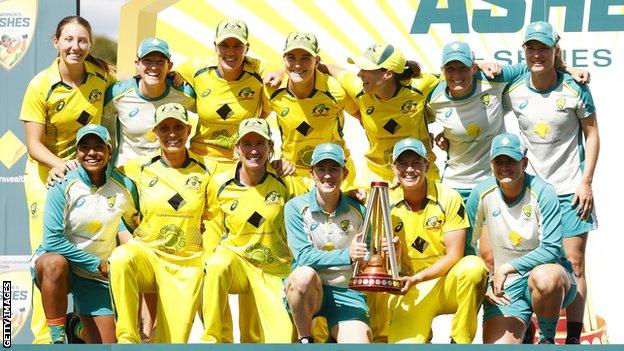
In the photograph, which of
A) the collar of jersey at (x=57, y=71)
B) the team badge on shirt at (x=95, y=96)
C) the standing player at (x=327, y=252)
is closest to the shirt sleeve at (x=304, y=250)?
the standing player at (x=327, y=252)

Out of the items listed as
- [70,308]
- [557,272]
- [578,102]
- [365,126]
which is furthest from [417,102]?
[70,308]

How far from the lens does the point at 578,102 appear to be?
790 centimetres

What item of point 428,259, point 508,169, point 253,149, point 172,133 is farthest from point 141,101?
point 508,169

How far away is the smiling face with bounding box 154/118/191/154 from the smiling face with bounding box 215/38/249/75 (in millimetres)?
594

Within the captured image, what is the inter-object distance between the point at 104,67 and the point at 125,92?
22cm

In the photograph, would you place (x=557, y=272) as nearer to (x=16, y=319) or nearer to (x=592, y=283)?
(x=592, y=283)

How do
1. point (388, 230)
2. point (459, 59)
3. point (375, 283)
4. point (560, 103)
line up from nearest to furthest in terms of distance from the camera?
1. point (375, 283)
2. point (388, 230)
3. point (459, 59)
4. point (560, 103)

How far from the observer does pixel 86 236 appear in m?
7.80

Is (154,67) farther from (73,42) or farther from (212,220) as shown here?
(212,220)

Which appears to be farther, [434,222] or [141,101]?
[141,101]

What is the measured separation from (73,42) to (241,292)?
1760 millimetres

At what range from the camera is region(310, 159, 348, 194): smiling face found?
24.5ft

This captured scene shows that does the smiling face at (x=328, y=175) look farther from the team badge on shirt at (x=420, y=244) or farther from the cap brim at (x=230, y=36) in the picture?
the cap brim at (x=230, y=36)

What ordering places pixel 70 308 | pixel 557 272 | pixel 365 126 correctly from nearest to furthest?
pixel 557 272, pixel 365 126, pixel 70 308
